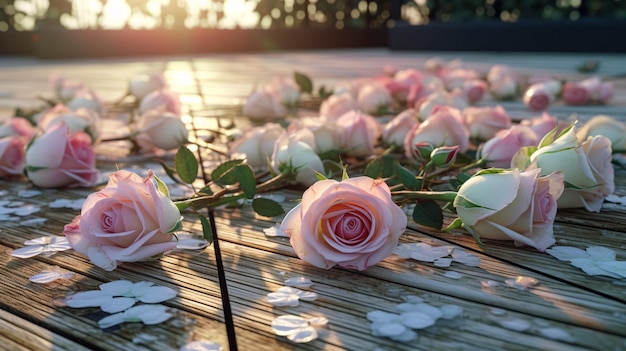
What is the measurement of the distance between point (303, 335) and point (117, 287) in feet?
0.67

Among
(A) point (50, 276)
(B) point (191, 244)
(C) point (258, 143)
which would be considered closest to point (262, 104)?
(C) point (258, 143)

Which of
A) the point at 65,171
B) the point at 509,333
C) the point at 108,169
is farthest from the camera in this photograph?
the point at 108,169

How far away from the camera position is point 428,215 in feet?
2.44

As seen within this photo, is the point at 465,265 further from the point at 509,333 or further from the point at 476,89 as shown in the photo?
the point at 476,89

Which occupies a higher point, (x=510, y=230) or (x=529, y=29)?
(x=529, y=29)

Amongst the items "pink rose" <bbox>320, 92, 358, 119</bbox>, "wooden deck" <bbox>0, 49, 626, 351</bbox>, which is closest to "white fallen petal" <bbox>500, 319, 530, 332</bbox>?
"wooden deck" <bbox>0, 49, 626, 351</bbox>

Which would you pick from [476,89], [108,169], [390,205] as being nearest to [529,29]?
[476,89]

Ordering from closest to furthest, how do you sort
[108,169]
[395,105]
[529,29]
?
[108,169] → [395,105] → [529,29]

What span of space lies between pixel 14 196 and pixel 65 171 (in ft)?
0.32

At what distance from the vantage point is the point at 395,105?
1.87 metres

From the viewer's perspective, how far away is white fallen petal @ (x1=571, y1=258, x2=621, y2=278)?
634 millimetres

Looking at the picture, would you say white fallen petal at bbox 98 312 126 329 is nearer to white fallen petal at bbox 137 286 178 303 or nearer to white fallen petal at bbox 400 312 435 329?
white fallen petal at bbox 137 286 178 303

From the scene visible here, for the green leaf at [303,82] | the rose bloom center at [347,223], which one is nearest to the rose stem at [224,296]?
the rose bloom center at [347,223]

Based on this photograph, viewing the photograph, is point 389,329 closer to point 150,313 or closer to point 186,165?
point 150,313
